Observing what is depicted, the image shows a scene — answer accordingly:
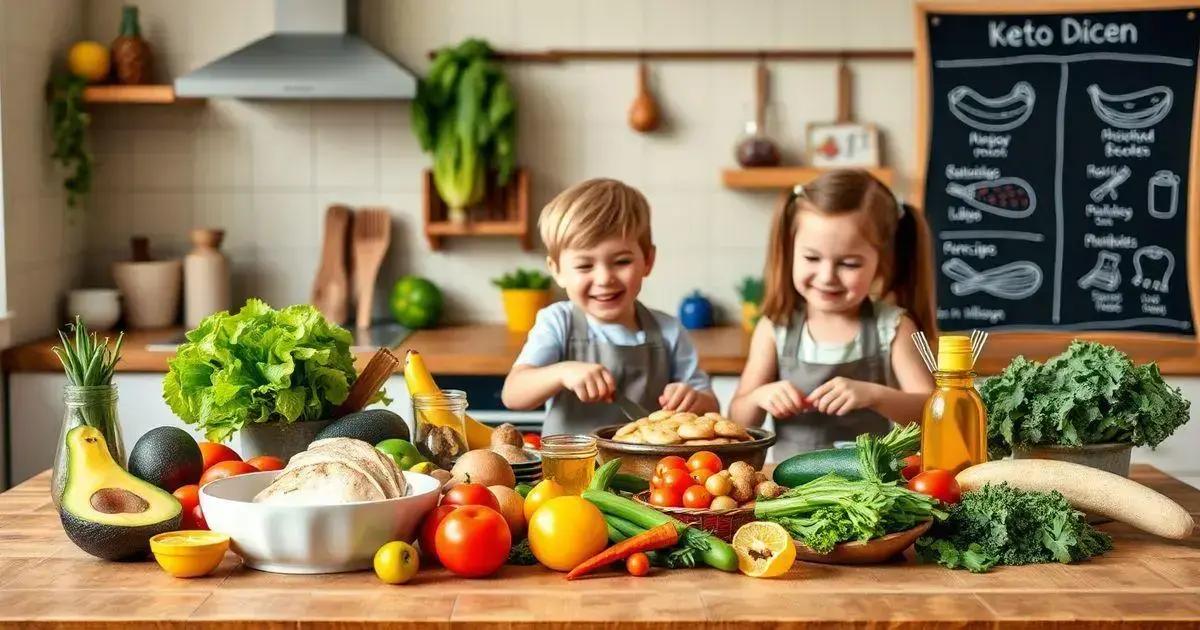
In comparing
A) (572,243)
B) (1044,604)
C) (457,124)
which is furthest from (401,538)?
(457,124)

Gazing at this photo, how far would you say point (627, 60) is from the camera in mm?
3973

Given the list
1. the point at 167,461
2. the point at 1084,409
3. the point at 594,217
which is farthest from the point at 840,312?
the point at 167,461

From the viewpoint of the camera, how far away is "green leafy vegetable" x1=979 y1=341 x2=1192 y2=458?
1683mm

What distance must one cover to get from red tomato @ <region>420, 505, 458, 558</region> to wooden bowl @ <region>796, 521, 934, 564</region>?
→ 40 cm

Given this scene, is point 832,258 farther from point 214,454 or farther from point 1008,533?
point 214,454

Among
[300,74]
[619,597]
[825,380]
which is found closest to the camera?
[619,597]

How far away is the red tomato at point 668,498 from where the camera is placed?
1542 millimetres

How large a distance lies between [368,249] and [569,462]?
7.93ft

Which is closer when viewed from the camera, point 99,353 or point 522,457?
point 99,353

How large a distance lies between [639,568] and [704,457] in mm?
219

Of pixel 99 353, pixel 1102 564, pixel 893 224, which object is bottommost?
pixel 1102 564

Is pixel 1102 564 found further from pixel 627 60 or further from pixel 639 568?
pixel 627 60

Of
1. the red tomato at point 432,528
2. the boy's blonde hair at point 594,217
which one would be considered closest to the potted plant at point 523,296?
the boy's blonde hair at point 594,217

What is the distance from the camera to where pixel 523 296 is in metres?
3.85
